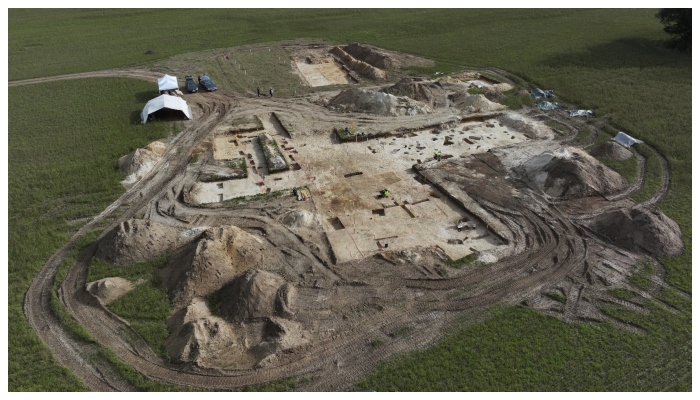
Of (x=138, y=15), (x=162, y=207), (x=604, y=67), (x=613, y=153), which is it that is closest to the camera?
(x=162, y=207)

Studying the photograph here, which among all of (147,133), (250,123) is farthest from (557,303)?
(147,133)

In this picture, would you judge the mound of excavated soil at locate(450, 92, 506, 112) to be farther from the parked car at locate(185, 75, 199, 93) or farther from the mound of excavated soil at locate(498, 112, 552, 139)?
the parked car at locate(185, 75, 199, 93)

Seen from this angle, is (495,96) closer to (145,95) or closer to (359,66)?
(359,66)

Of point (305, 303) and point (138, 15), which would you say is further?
point (138, 15)

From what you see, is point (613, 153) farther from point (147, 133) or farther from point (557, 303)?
point (147, 133)

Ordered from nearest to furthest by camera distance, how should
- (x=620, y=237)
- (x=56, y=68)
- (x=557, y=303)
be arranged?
(x=557, y=303) < (x=620, y=237) < (x=56, y=68)

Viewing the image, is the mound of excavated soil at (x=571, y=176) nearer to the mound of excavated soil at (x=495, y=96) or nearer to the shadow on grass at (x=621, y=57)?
the mound of excavated soil at (x=495, y=96)

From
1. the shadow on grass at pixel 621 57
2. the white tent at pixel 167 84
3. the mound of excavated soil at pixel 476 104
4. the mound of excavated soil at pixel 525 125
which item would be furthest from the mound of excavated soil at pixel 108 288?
the shadow on grass at pixel 621 57

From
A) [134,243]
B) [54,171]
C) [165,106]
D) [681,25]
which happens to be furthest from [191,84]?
[681,25]
